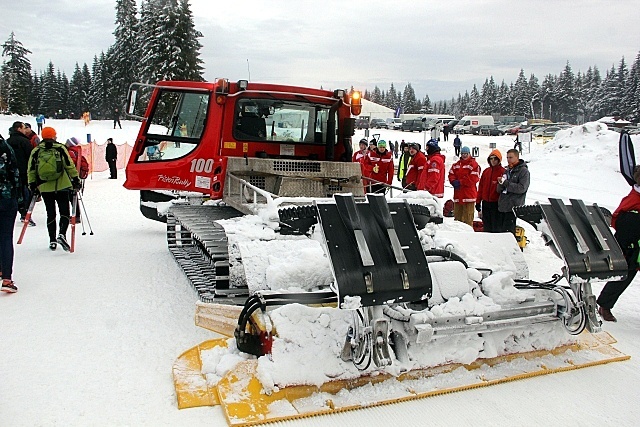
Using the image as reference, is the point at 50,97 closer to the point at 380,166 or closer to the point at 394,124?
the point at 394,124

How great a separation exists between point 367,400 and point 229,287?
1.62 meters

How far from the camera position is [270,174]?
22.0ft

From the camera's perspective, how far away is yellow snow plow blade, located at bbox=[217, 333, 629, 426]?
3398 mm

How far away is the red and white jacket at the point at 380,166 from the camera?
11.0 m

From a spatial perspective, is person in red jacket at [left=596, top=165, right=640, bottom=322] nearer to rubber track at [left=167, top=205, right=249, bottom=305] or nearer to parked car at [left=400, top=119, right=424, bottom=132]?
rubber track at [left=167, top=205, right=249, bottom=305]

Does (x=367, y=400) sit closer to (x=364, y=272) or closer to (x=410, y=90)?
(x=364, y=272)

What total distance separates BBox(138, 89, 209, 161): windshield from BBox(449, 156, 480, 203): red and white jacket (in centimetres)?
445

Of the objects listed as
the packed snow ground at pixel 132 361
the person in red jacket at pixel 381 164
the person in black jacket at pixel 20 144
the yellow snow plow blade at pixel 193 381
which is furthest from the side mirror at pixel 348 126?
the person in black jacket at pixel 20 144

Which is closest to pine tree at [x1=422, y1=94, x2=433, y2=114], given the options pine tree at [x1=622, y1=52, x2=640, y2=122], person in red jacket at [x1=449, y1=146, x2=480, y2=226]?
pine tree at [x1=622, y1=52, x2=640, y2=122]

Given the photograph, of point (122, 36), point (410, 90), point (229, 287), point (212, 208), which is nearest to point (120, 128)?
point (122, 36)

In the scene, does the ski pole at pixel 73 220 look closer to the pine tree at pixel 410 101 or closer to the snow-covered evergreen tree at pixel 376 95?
the pine tree at pixel 410 101

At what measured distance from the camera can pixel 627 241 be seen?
5402 mm

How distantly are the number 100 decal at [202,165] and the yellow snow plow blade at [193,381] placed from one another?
3.39m

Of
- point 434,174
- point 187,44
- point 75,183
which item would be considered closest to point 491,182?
point 434,174
